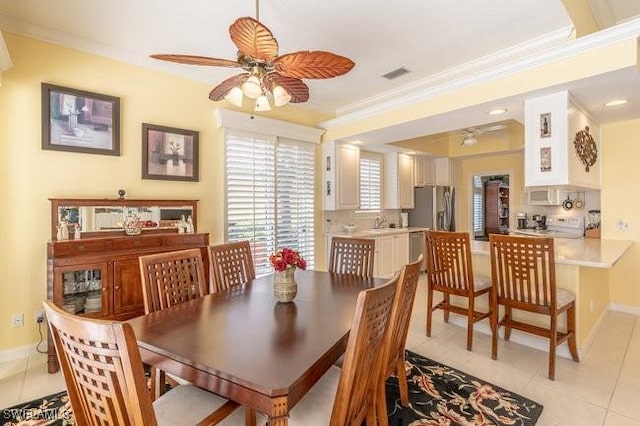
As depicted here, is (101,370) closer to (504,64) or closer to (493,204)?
(504,64)

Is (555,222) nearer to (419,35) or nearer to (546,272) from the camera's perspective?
(546,272)

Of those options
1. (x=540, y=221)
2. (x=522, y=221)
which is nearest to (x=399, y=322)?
(x=540, y=221)

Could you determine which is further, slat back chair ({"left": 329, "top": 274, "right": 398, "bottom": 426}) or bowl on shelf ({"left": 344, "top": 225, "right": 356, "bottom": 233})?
bowl on shelf ({"left": 344, "top": 225, "right": 356, "bottom": 233})

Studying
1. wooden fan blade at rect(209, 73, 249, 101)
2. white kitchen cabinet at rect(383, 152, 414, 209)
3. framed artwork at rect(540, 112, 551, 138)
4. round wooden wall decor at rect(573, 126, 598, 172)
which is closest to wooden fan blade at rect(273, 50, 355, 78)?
wooden fan blade at rect(209, 73, 249, 101)

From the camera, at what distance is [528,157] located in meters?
3.14

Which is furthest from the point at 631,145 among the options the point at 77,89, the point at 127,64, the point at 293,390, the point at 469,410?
the point at 77,89

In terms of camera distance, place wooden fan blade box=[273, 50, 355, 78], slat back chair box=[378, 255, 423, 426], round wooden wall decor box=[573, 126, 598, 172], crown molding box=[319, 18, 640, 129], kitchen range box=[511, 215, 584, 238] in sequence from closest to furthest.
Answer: slat back chair box=[378, 255, 423, 426]
wooden fan blade box=[273, 50, 355, 78]
crown molding box=[319, 18, 640, 129]
round wooden wall decor box=[573, 126, 598, 172]
kitchen range box=[511, 215, 584, 238]

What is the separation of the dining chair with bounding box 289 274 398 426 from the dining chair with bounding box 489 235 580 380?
5.72 ft

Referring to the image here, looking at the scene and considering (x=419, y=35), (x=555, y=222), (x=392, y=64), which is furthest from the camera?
(x=555, y=222)

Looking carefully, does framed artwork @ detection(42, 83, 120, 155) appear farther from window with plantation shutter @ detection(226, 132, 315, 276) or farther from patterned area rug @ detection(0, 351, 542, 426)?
patterned area rug @ detection(0, 351, 542, 426)

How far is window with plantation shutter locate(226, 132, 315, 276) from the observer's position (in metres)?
4.09

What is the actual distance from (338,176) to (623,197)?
3.70m

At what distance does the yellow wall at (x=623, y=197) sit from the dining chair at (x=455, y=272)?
7.23 ft

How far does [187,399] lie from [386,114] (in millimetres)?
3700
